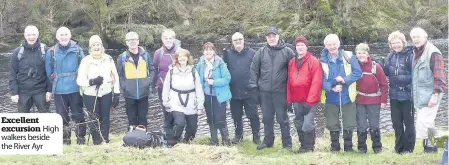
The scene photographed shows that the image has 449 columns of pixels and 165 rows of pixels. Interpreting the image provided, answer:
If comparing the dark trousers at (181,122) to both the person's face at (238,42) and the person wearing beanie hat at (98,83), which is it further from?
the person's face at (238,42)

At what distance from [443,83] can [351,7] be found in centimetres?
3568

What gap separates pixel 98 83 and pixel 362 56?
182 inches

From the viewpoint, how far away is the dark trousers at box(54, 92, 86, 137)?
968 centimetres

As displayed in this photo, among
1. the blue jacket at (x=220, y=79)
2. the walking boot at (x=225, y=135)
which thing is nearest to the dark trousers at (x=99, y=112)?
the blue jacket at (x=220, y=79)

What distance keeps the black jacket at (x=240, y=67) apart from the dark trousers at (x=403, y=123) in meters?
2.71

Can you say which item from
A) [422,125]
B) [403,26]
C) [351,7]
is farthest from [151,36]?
[422,125]

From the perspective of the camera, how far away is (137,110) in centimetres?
1032

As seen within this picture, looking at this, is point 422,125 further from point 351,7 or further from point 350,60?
point 351,7

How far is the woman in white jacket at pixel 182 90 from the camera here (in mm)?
9461

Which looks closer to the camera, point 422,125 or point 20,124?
point 20,124

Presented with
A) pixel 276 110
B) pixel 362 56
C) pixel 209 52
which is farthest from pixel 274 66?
pixel 362 56

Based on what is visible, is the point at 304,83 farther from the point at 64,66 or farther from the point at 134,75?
the point at 64,66

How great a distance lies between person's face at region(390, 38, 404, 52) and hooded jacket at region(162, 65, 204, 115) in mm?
3439

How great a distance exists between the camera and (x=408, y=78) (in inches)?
338
